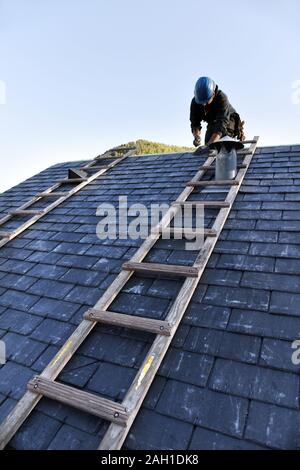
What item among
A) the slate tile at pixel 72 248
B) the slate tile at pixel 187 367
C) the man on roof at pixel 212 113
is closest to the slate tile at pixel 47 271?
the slate tile at pixel 72 248

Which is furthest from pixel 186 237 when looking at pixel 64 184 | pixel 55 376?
pixel 64 184

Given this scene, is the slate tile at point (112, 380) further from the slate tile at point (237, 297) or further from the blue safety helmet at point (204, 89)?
the blue safety helmet at point (204, 89)

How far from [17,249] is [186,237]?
2526mm

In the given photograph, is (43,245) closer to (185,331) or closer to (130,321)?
(130,321)

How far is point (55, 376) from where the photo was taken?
2398 mm

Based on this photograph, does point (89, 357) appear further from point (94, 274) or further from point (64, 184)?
point (64, 184)

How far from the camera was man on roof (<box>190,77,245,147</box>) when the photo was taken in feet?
17.8

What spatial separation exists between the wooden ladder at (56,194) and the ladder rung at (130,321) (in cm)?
266

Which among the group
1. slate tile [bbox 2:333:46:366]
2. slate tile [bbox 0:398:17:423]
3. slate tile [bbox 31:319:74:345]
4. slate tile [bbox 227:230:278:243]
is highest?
slate tile [bbox 227:230:278:243]

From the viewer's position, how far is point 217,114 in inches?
228

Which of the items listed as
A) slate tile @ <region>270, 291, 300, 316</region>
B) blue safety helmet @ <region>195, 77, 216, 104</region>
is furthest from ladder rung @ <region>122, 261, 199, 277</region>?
blue safety helmet @ <region>195, 77, 216, 104</region>

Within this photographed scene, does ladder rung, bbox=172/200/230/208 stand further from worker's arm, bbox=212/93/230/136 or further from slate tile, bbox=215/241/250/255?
worker's arm, bbox=212/93/230/136

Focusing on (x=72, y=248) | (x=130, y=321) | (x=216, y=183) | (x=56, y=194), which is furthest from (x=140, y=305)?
(x=56, y=194)

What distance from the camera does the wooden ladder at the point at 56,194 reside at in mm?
5148
